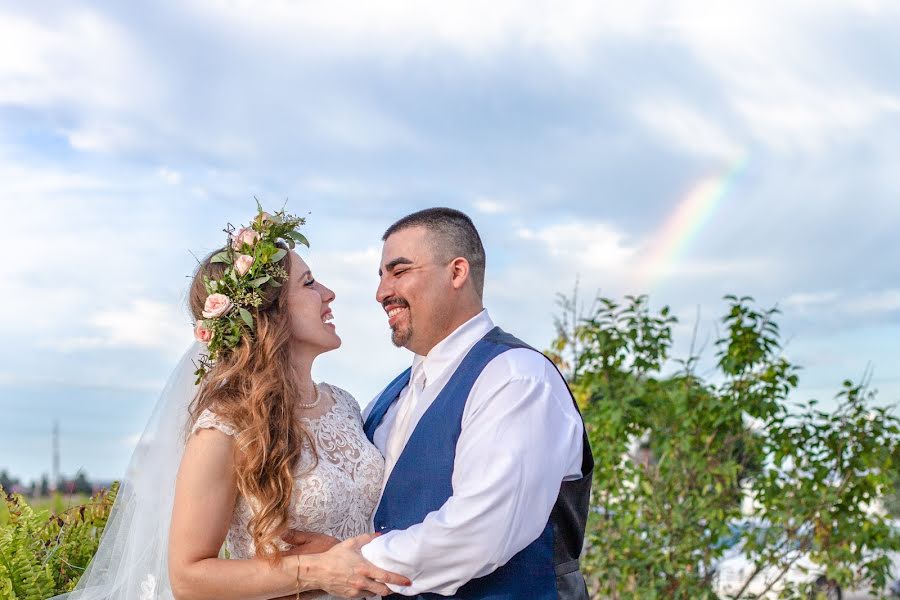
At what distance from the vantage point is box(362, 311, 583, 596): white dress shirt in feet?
10.2

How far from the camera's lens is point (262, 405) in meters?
3.41

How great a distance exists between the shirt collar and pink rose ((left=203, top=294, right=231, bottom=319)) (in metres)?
0.78

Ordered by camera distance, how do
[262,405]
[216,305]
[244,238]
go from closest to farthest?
[262,405], [216,305], [244,238]

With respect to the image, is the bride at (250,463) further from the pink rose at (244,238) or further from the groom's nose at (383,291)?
the groom's nose at (383,291)

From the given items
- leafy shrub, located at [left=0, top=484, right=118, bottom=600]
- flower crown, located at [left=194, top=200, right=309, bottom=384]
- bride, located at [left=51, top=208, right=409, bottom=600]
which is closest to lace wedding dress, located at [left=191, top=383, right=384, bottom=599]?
bride, located at [left=51, top=208, right=409, bottom=600]

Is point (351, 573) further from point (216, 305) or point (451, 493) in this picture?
point (216, 305)

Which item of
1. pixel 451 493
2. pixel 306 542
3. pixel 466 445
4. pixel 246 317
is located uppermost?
pixel 246 317

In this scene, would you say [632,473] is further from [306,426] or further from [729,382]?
[306,426]

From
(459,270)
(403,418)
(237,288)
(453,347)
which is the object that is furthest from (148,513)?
(459,270)

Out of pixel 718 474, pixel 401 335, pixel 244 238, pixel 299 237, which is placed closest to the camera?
pixel 244 238

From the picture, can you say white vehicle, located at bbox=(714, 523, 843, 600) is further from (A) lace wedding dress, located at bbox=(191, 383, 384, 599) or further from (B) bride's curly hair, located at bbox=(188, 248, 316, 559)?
(B) bride's curly hair, located at bbox=(188, 248, 316, 559)

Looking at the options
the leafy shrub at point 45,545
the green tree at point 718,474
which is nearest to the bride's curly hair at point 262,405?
the leafy shrub at point 45,545

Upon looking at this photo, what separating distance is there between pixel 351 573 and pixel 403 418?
75cm

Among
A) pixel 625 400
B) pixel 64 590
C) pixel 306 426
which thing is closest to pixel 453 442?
pixel 306 426
